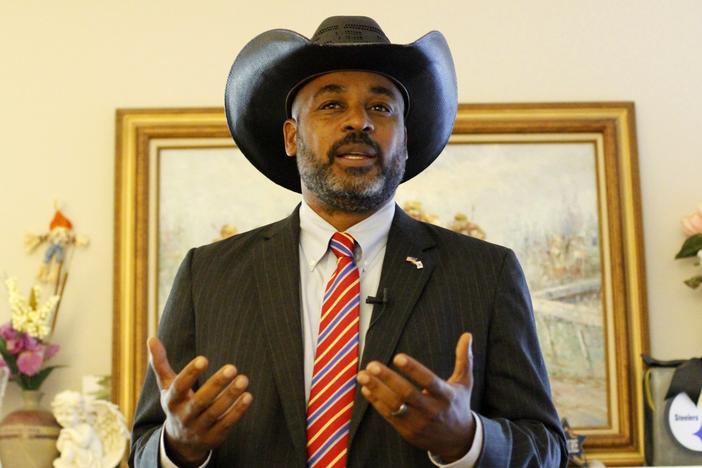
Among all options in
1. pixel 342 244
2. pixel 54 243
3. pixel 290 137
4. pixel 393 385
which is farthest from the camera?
pixel 54 243

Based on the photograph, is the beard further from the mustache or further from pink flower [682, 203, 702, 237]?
pink flower [682, 203, 702, 237]

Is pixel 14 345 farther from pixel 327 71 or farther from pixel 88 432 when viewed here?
pixel 327 71

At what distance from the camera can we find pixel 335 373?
1631 mm

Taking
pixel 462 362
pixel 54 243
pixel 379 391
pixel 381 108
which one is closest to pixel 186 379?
pixel 379 391

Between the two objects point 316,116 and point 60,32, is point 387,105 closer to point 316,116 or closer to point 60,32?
point 316,116

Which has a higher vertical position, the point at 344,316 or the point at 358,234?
the point at 358,234

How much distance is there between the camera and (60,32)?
11.1ft

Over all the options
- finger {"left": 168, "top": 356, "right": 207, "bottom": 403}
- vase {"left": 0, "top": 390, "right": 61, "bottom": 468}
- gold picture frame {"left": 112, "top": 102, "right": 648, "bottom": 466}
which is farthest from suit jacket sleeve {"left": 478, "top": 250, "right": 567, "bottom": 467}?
vase {"left": 0, "top": 390, "right": 61, "bottom": 468}

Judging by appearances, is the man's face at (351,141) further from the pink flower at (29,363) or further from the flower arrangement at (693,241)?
the flower arrangement at (693,241)

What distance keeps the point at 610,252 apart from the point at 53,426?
5.56 feet

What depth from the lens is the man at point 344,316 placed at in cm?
147

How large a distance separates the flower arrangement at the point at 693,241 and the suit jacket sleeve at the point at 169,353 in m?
1.91

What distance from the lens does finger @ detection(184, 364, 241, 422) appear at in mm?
1351

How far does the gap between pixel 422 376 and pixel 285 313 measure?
1.42 feet
